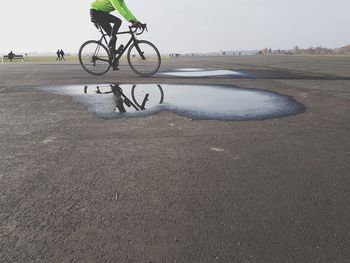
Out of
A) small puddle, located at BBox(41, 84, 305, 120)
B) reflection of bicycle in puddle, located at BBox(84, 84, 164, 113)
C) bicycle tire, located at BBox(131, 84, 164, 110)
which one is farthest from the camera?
bicycle tire, located at BBox(131, 84, 164, 110)

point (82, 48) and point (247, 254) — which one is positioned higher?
point (82, 48)

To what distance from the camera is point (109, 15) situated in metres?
9.62

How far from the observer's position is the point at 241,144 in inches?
161

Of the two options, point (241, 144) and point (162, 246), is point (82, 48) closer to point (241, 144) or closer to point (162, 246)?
point (241, 144)

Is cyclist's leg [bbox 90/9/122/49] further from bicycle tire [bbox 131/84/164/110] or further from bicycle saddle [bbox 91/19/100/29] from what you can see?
bicycle tire [bbox 131/84/164/110]

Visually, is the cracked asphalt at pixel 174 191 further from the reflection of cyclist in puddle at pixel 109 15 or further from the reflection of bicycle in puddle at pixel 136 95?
the reflection of cyclist in puddle at pixel 109 15

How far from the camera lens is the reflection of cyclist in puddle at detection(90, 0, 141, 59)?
30.6 ft

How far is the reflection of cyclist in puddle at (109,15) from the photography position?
934cm

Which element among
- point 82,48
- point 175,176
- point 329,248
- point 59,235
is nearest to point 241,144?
point 175,176

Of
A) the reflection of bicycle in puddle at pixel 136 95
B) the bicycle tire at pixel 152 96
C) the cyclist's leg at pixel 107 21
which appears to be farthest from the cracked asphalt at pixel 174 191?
the cyclist's leg at pixel 107 21

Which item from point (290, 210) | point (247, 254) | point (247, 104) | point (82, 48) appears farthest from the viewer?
point (82, 48)

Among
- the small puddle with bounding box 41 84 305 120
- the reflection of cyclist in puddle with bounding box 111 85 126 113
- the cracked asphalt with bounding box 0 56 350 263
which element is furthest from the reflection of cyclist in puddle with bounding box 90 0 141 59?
the cracked asphalt with bounding box 0 56 350 263

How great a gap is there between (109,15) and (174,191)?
7981 mm

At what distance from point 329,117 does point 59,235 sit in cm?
473
